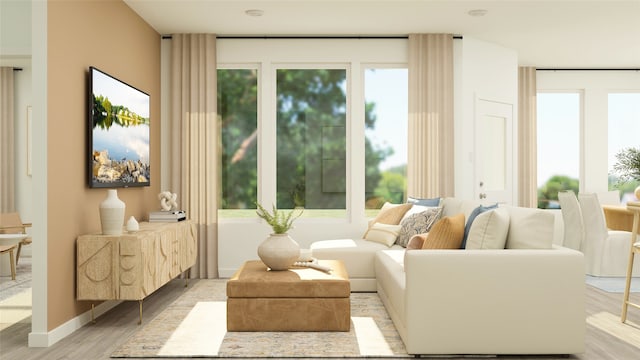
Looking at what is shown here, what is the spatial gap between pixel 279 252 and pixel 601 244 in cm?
409

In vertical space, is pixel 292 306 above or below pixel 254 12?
below

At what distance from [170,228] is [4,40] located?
2.97 metres

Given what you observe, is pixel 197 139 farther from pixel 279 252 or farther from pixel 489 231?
pixel 489 231

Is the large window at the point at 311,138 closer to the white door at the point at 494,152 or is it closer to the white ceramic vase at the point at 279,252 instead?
the white door at the point at 494,152

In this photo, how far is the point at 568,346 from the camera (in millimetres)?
3205

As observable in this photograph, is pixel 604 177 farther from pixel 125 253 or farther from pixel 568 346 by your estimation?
Result: pixel 125 253

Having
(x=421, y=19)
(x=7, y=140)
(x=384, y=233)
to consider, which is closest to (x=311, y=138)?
(x=384, y=233)

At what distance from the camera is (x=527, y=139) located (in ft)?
26.1

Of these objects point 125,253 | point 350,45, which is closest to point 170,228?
point 125,253

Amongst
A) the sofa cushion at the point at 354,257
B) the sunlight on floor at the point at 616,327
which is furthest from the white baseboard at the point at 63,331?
the sunlight on floor at the point at 616,327

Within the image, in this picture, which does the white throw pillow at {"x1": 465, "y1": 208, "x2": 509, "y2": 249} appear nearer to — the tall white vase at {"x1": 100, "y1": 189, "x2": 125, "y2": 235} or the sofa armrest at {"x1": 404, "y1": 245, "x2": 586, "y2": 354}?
the sofa armrest at {"x1": 404, "y1": 245, "x2": 586, "y2": 354}

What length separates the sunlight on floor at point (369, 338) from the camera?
3344mm

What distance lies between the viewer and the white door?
6392 mm

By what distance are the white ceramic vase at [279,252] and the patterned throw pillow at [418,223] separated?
5.06 feet
